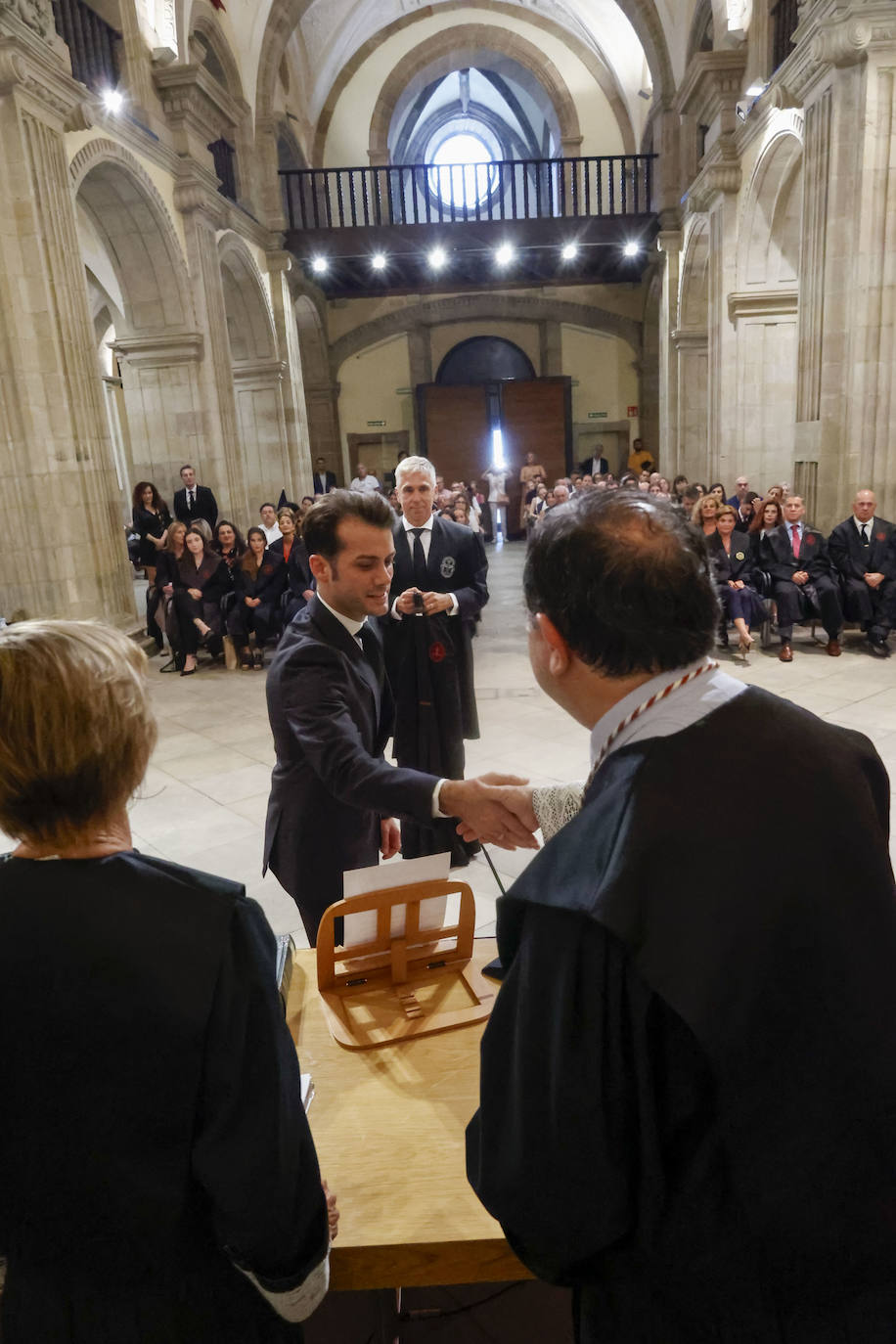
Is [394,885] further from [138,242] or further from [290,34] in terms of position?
[290,34]

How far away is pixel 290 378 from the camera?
632 inches

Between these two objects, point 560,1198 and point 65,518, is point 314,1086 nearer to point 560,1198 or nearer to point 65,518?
point 560,1198

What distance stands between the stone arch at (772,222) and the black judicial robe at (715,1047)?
1161 centimetres

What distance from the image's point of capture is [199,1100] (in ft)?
3.28

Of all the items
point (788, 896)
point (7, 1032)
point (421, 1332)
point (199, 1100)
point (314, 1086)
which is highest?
point (788, 896)

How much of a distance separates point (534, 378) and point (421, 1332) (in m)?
21.1

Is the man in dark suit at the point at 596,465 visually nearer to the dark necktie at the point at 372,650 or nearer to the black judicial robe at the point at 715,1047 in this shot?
the dark necktie at the point at 372,650

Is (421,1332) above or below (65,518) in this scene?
below

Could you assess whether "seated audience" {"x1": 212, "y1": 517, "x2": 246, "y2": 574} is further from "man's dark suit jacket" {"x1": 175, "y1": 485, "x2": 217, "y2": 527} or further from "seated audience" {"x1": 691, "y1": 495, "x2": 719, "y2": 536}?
"seated audience" {"x1": 691, "y1": 495, "x2": 719, "y2": 536}

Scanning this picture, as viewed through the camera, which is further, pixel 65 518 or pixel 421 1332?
pixel 65 518

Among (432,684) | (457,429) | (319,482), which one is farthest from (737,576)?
(457,429)

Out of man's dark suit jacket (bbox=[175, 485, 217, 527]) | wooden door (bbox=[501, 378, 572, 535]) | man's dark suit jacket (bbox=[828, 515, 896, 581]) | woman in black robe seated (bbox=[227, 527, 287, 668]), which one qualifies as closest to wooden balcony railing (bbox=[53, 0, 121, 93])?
man's dark suit jacket (bbox=[175, 485, 217, 527])

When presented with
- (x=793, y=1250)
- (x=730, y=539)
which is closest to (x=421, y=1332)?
(x=793, y=1250)

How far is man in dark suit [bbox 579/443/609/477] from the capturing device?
63.5 feet
